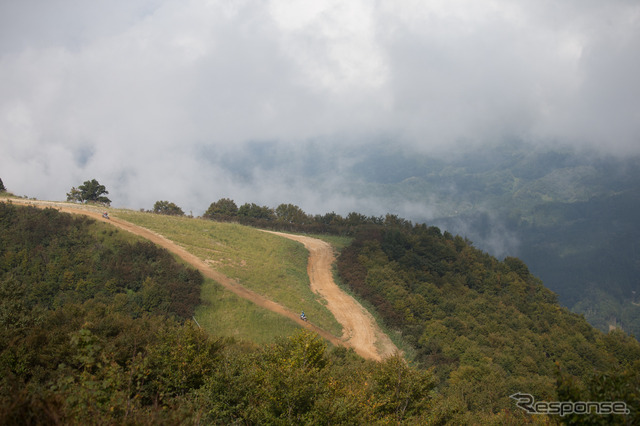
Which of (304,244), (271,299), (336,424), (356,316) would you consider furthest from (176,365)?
(304,244)

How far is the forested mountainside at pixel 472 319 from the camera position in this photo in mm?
28344

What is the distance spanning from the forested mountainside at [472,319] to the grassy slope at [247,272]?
7413 millimetres

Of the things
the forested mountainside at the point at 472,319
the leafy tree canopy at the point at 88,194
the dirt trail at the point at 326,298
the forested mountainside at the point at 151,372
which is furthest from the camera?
the leafy tree canopy at the point at 88,194

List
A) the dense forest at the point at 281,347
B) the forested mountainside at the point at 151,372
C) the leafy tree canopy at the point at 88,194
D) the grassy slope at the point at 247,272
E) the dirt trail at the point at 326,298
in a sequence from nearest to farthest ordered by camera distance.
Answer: the forested mountainside at the point at 151,372
the dense forest at the point at 281,347
the grassy slope at the point at 247,272
the dirt trail at the point at 326,298
the leafy tree canopy at the point at 88,194

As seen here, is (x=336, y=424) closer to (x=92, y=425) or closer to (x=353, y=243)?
(x=92, y=425)

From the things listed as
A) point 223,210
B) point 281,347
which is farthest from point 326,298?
point 223,210

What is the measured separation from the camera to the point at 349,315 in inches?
1500

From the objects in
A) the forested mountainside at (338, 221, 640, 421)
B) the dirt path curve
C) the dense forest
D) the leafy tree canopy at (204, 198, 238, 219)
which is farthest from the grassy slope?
the leafy tree canopy at (204, 198, 238, 219)

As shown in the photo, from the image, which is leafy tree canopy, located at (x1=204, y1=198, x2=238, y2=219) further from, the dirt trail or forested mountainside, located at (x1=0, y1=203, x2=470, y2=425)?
forested mountainside, located at (x1=0, y1=203, x2=470, y2=425)

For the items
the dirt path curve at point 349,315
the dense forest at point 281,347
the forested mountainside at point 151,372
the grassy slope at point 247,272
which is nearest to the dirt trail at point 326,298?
the dirt path curve at point 349,315

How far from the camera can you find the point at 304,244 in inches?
2211

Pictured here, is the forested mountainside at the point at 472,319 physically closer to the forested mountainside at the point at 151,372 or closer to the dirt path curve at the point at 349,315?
the dirt path curve at the point at 349,315

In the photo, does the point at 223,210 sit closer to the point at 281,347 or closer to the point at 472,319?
the point at 472,319

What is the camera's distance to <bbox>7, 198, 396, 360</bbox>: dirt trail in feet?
109
